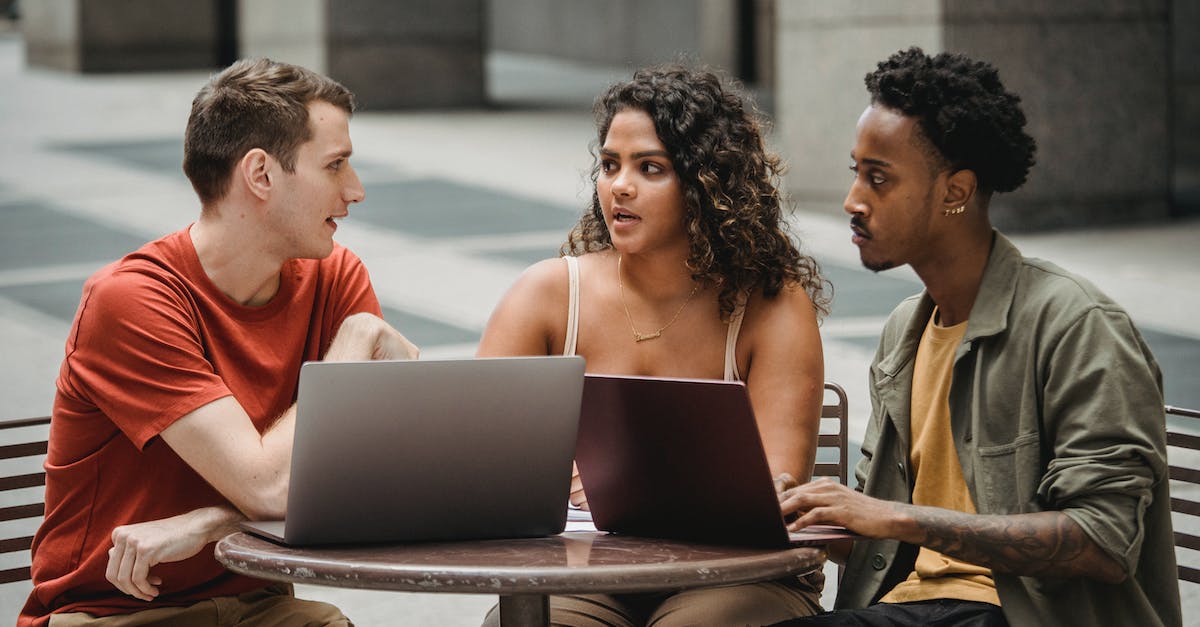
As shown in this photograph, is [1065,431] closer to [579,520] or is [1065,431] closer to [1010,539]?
[1010,539]

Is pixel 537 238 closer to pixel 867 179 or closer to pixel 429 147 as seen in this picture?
pixel 429 147

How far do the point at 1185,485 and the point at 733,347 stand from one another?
3.11m

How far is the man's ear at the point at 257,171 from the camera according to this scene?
323 centimetres

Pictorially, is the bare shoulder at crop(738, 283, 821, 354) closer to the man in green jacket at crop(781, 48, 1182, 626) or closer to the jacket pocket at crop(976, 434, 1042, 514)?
the man in green jacket at crop(781, 48, 1182, 626)

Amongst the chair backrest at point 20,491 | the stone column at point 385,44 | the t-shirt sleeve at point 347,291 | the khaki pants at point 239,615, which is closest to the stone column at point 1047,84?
the chair backrest at point 20,491

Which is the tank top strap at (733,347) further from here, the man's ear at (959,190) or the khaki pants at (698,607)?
the man's ear at (959,190)

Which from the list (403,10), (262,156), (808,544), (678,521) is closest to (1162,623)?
(808,544)

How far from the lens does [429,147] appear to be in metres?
16.7

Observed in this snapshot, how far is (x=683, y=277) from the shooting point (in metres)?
3.62

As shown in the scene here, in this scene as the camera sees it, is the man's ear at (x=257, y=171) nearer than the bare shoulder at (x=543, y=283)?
Yes

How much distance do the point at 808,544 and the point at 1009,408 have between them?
1.76ft

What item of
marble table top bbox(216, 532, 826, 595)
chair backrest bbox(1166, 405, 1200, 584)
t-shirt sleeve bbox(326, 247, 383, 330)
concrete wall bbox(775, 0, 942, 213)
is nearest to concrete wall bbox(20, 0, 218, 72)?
concrete wall bbox(775, 0, 942, 213)

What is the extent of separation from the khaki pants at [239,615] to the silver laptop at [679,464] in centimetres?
77

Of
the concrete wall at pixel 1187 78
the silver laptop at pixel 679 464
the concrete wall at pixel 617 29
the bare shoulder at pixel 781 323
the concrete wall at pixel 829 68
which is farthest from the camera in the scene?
the concrete wall at pixel 617 29
